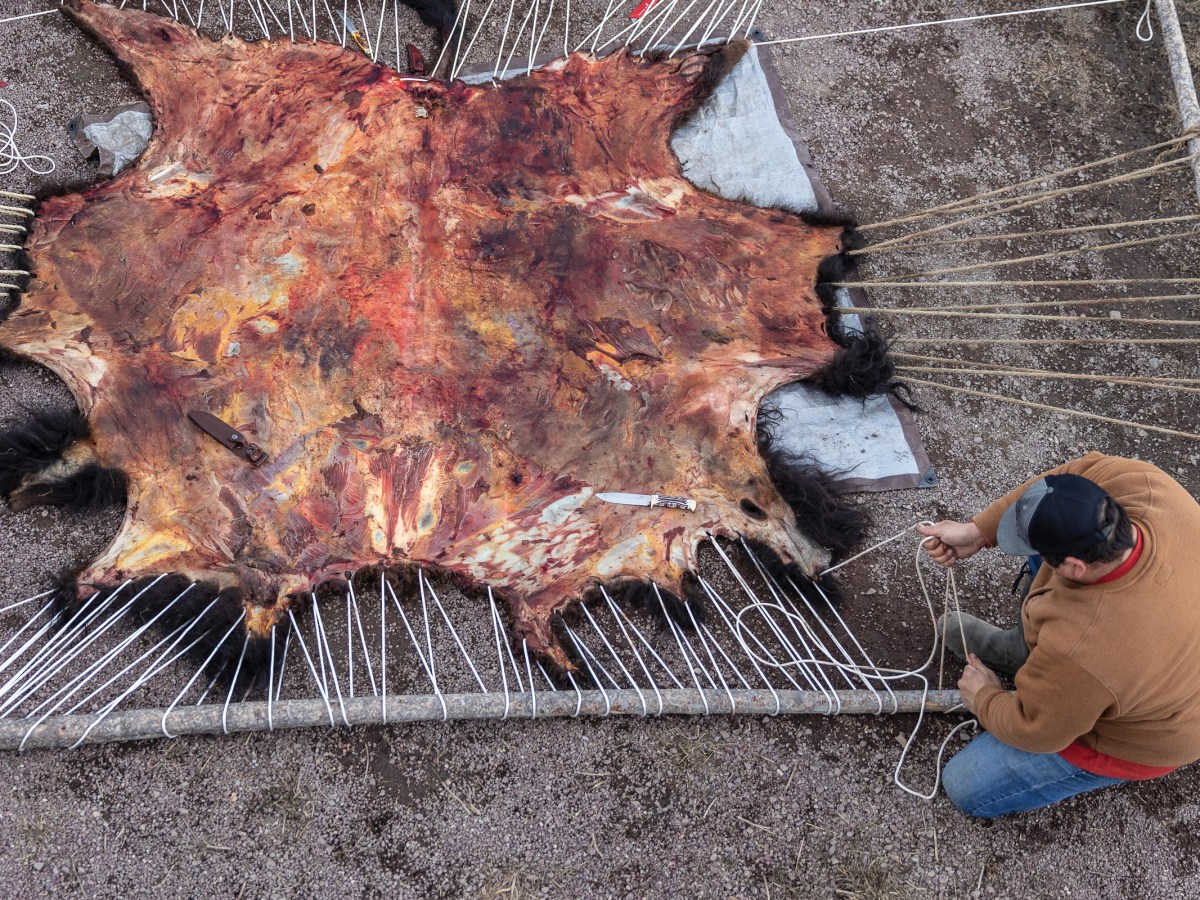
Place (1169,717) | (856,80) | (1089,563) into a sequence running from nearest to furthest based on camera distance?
1. (1089,563)
2. (1169,717)
3. (856,80)

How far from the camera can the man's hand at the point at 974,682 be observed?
297 centimetres

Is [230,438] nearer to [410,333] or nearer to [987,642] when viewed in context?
[410,333]

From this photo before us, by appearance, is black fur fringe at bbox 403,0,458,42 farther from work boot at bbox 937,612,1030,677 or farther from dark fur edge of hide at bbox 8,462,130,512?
work boot at bbox 937,612,1030,677

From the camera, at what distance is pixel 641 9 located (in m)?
4.94

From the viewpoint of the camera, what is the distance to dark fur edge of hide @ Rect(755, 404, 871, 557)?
11.6ft

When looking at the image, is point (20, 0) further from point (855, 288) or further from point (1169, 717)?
point (1169, 717)

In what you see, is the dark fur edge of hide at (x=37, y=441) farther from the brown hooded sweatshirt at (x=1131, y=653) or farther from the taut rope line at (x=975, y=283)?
the brown hooded sweatshirt at (x=1131, y=653)

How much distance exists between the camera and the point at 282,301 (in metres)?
3.59

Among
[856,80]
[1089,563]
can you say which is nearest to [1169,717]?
[1089,563]

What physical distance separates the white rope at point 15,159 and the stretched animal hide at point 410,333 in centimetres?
55

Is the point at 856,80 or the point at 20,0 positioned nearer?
the point at 20,0

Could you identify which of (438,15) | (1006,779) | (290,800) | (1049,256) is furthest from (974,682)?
(438,15)

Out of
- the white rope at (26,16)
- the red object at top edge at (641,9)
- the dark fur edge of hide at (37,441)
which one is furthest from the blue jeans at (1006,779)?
the white rope at (26,16)

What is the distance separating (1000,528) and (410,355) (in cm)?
224
